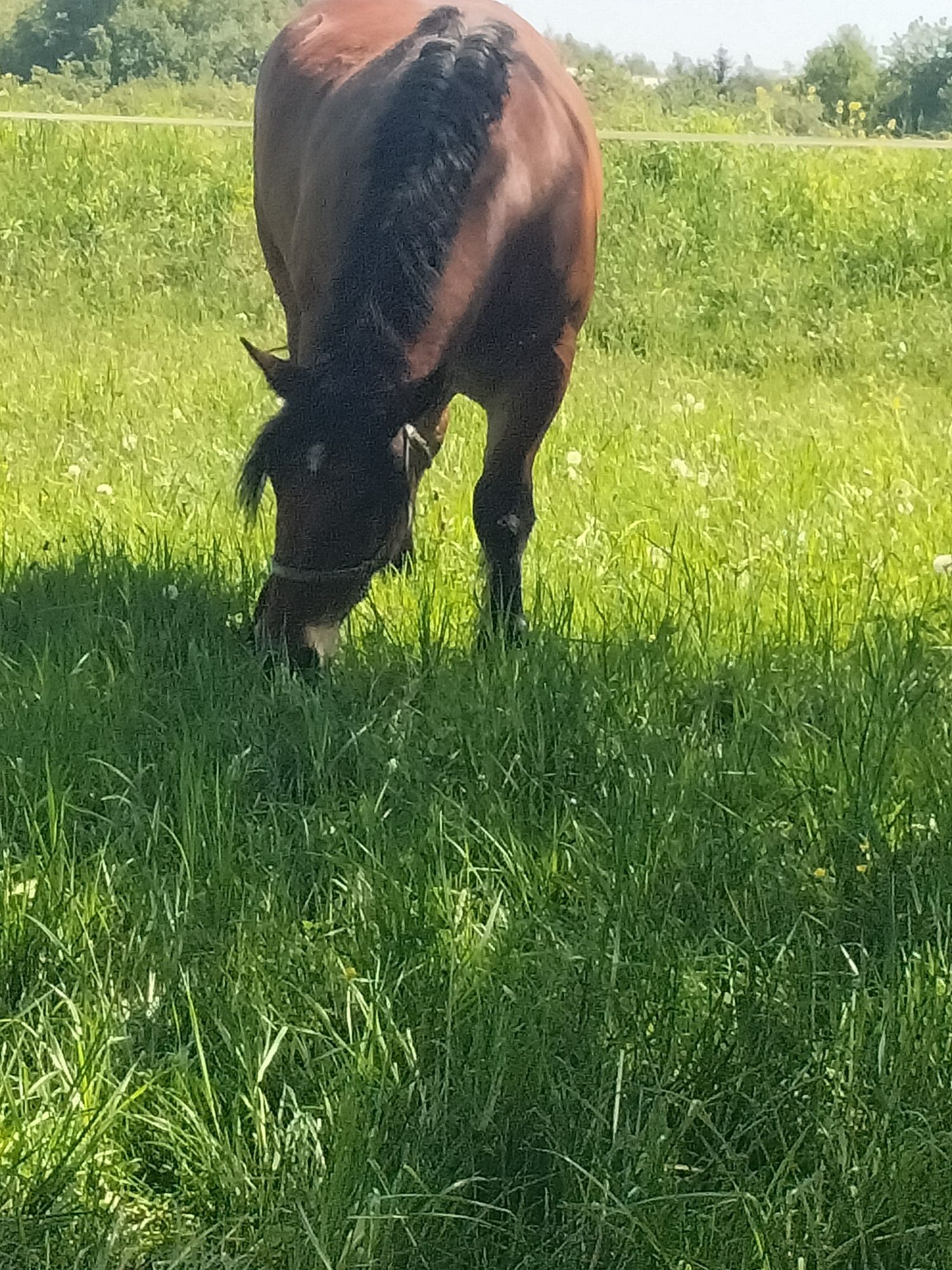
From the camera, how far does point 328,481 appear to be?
252cm

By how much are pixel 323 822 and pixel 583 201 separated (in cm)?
185

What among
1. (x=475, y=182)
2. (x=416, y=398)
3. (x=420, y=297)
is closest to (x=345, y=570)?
(x=416, y=398)

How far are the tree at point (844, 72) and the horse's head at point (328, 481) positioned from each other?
4212 millimetres

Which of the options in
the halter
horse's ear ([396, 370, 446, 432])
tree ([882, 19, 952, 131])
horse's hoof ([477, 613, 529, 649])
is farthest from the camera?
tree ([882, 19, 952, 131])

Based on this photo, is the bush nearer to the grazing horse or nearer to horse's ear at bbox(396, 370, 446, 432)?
the grazing horse

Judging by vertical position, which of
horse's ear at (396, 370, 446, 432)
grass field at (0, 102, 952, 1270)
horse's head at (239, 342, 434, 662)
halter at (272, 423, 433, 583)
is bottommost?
grass field at (0, 102, 952, 1270)

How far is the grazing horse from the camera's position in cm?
251

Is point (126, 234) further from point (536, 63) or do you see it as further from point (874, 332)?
point (536, 63)

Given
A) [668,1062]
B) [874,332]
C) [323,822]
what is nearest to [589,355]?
[874,332]

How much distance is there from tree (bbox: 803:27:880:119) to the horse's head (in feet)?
13.8

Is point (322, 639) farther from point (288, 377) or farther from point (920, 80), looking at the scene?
point (920, 80)

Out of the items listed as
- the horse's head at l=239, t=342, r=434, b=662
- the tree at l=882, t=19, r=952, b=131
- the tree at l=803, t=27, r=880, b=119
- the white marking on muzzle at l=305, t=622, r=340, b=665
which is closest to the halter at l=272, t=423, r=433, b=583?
the horse's head at l=239, t=342, r=434, b=662

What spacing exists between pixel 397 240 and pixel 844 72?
16.0 feet

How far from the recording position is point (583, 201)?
3209 mm
